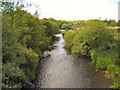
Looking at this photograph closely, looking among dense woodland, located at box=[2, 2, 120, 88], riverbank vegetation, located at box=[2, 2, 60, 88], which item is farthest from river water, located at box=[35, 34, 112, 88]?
riverbank vegetation, located at box=[2, 2, 60, 88]

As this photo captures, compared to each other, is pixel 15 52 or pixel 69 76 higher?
pixel 15 52

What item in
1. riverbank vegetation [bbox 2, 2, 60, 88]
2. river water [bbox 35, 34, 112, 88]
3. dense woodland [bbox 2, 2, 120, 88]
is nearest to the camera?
riverbank vegetation [bbox 2, 2, 60, 88]

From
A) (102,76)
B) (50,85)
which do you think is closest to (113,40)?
(102,76)

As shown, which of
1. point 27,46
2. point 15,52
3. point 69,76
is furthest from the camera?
point 27,46

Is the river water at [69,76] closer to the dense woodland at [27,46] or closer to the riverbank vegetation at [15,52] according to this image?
the dense woodland at [27,46]

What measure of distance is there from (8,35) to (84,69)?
16.7 m

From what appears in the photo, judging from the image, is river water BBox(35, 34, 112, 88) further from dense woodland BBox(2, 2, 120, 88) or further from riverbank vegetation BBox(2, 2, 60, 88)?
riverbank vegetation BBox(2, 2, 60, 88)

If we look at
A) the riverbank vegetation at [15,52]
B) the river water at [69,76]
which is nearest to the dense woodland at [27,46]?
the riverbank vegetation at [15,52]

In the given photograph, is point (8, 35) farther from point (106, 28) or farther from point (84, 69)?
point (106, 28)

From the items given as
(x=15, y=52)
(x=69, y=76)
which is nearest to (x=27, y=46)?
(x=15, y=52)

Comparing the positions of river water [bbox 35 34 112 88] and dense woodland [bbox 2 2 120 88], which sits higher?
dense woodland [bbox 2 2 120 88]

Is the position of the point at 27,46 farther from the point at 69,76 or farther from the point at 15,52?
the point at 69,76

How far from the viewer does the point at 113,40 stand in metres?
25.9

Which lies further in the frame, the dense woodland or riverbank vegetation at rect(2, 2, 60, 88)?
the dense woodland
